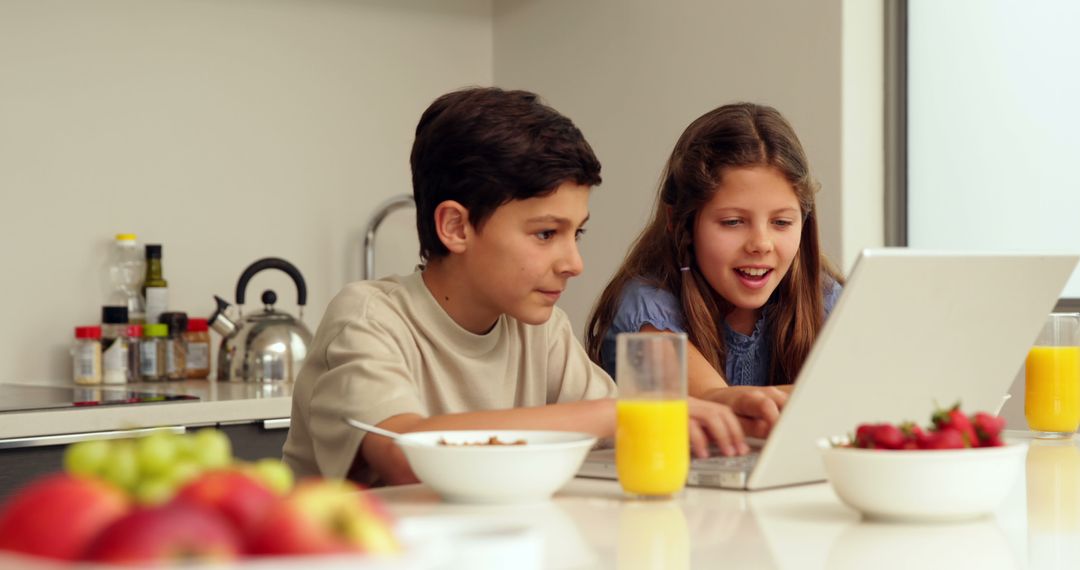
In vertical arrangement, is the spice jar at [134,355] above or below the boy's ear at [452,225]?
below

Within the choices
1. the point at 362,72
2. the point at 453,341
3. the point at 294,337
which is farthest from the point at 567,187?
the point at 362,72

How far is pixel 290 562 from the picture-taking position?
1.43ft

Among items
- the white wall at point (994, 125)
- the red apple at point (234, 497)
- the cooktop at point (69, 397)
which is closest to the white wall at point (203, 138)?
the cooktop at point (69, 397)

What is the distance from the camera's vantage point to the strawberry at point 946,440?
3.19ft

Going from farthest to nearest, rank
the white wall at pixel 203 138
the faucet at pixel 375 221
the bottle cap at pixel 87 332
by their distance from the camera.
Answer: the faucet at pixel 375 221
the white wall at pixel 203 138
the bottle cap at pixel 87 332

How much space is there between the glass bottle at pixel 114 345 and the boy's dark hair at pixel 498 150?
4.88 ft

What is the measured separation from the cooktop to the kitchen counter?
2cm

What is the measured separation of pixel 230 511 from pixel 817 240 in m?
1.58

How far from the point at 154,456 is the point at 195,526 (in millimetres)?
150

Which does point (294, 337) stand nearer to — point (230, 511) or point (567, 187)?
point (567, 187)

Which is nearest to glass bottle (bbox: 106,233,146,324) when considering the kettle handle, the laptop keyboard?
the kettle handle

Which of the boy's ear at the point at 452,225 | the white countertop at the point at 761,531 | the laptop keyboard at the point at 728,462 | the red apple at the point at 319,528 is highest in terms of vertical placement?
the boy's ear at the point at 452,225

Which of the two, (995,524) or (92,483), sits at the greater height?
A: (92,483)

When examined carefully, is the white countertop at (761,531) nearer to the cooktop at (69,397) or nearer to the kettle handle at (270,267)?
the cooktop at (69,397)
